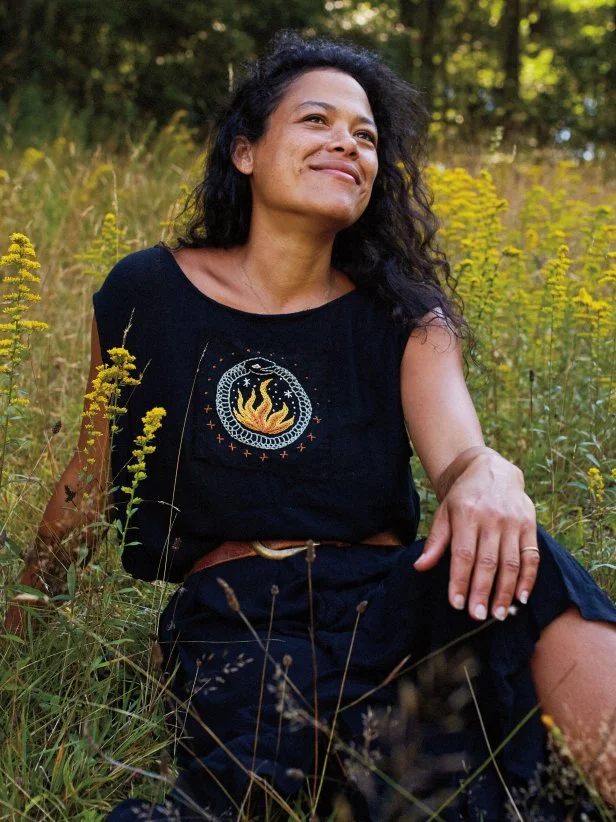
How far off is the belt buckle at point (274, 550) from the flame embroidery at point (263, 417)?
27 centimetres

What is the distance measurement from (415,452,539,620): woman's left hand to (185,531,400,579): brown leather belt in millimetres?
429

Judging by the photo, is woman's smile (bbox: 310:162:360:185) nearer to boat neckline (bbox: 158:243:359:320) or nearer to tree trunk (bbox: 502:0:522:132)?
boat neckline (bbox: 158:243:359:320)

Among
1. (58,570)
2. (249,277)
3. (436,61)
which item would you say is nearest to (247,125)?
(249,277)

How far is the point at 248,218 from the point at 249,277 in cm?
31

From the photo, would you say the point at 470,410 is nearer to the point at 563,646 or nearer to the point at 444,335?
the point at 444,335

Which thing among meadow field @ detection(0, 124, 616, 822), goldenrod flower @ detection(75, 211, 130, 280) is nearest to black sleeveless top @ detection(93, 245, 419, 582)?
meadow field @ detection(0, 124, 616, 822)

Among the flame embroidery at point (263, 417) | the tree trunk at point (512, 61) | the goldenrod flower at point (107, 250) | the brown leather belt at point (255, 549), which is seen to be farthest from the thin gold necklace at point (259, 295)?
the tree trunk at point (512, 61)

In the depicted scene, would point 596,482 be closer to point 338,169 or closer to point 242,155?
point 338,169

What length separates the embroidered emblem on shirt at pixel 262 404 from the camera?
7.93ft

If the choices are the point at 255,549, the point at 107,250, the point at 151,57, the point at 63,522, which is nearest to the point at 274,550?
the point at 255,549

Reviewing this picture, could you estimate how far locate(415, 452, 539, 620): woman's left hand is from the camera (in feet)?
6.32

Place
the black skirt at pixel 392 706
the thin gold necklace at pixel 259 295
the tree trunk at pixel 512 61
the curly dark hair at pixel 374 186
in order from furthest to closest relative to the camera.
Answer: the tree trunk at pixel 512 61
the curly dark hair at pixel 374 186
the thin gold necklace at pixel 259 295
the black skirt at pixel 392 706

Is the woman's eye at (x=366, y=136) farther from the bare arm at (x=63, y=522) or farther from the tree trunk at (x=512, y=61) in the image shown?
the tree trunk at (x=512, y=61)

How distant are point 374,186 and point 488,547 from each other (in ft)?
4.41
